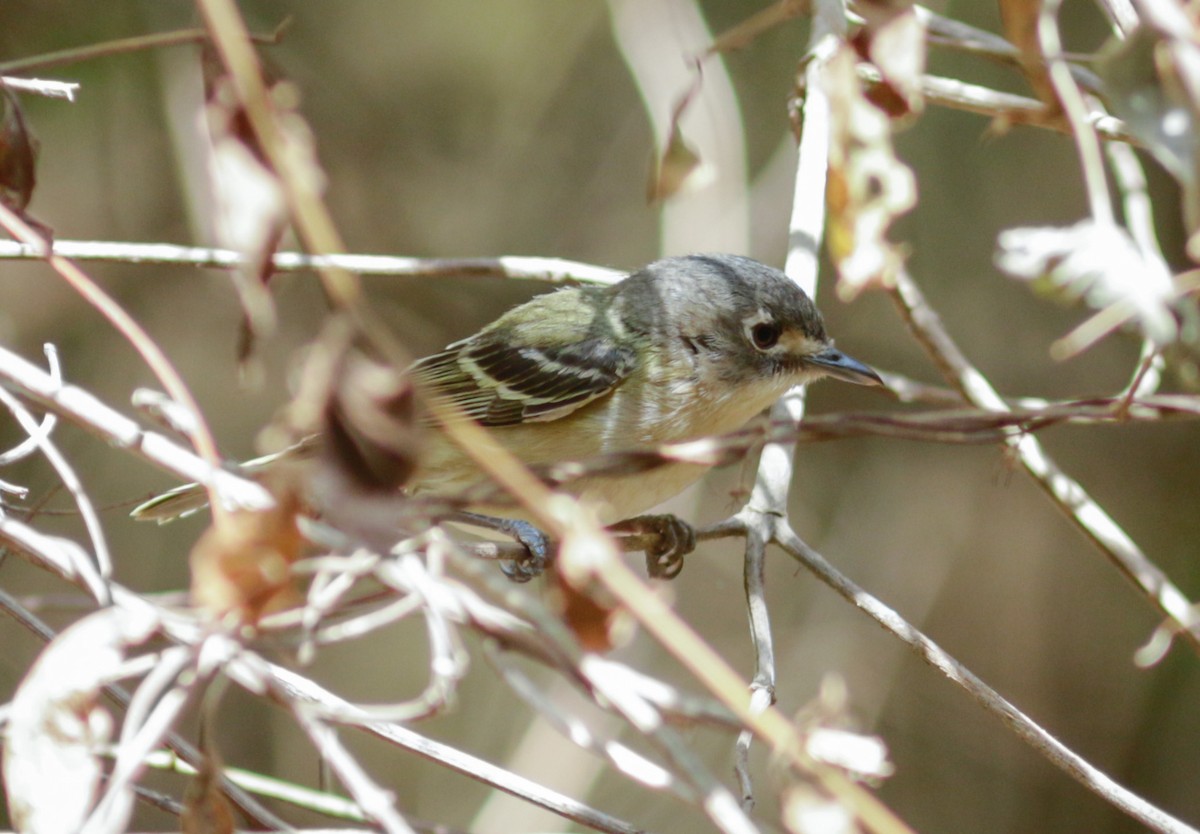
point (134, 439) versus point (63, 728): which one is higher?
point (134, 439)

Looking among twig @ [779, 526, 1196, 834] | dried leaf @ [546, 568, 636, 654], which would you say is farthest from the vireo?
dried leaf @ [546, 568, 636, 654]

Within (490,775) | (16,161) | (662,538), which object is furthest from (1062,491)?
(16,161)

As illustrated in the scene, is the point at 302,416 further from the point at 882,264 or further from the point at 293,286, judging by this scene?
the point at 293,286

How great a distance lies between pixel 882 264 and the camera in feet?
4.47

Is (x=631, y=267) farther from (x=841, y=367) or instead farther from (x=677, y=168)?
(x=677, y=168)

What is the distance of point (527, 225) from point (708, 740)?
2915 mm

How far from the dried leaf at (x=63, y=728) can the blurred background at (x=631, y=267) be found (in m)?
4.06

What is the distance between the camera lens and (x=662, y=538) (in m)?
3.32

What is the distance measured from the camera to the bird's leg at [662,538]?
324 centimetres

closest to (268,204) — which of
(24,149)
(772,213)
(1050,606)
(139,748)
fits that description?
(139,748)

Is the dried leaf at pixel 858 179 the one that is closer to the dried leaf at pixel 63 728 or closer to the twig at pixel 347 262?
the dried leaf at pixel 63 728

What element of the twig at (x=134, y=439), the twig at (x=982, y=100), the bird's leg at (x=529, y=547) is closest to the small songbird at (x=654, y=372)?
the bird's leg at (x=529, y=547)

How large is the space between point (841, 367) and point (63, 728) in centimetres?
267

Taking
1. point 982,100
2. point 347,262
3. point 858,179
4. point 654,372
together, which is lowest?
point 654,372
